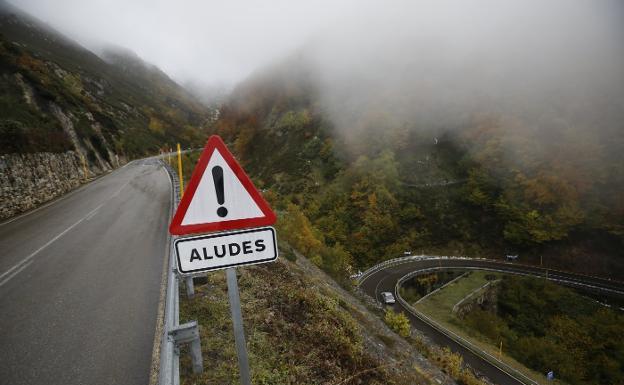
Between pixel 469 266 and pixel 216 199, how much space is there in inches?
2114

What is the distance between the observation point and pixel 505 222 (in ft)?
182

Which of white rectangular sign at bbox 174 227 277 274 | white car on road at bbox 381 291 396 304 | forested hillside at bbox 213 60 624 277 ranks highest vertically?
white rectangular sign at bbox 174 227 277 274

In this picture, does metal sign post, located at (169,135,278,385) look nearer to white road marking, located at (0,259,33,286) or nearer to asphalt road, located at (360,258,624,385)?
white road marking, located at (0,259,33,286)

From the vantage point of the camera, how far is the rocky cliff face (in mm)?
13648

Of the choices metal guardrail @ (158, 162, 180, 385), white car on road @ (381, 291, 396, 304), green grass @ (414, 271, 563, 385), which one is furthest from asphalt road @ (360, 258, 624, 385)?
metal guardrail @ (158, 162, 180, 385)

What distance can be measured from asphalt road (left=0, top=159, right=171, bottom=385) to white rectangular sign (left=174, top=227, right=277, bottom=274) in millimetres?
2980

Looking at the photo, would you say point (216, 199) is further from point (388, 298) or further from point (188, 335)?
point (388, 298)

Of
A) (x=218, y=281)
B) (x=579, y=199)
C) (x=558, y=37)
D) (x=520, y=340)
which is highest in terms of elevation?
(x=558, y=37)

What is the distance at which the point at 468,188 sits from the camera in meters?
59.9

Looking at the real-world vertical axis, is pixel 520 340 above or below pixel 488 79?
below

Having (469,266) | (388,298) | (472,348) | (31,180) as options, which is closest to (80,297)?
(31,180)

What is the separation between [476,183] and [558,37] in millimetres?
70525

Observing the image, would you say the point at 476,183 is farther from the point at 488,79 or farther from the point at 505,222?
the point at 488,79

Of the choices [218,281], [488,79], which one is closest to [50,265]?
[218,281]
